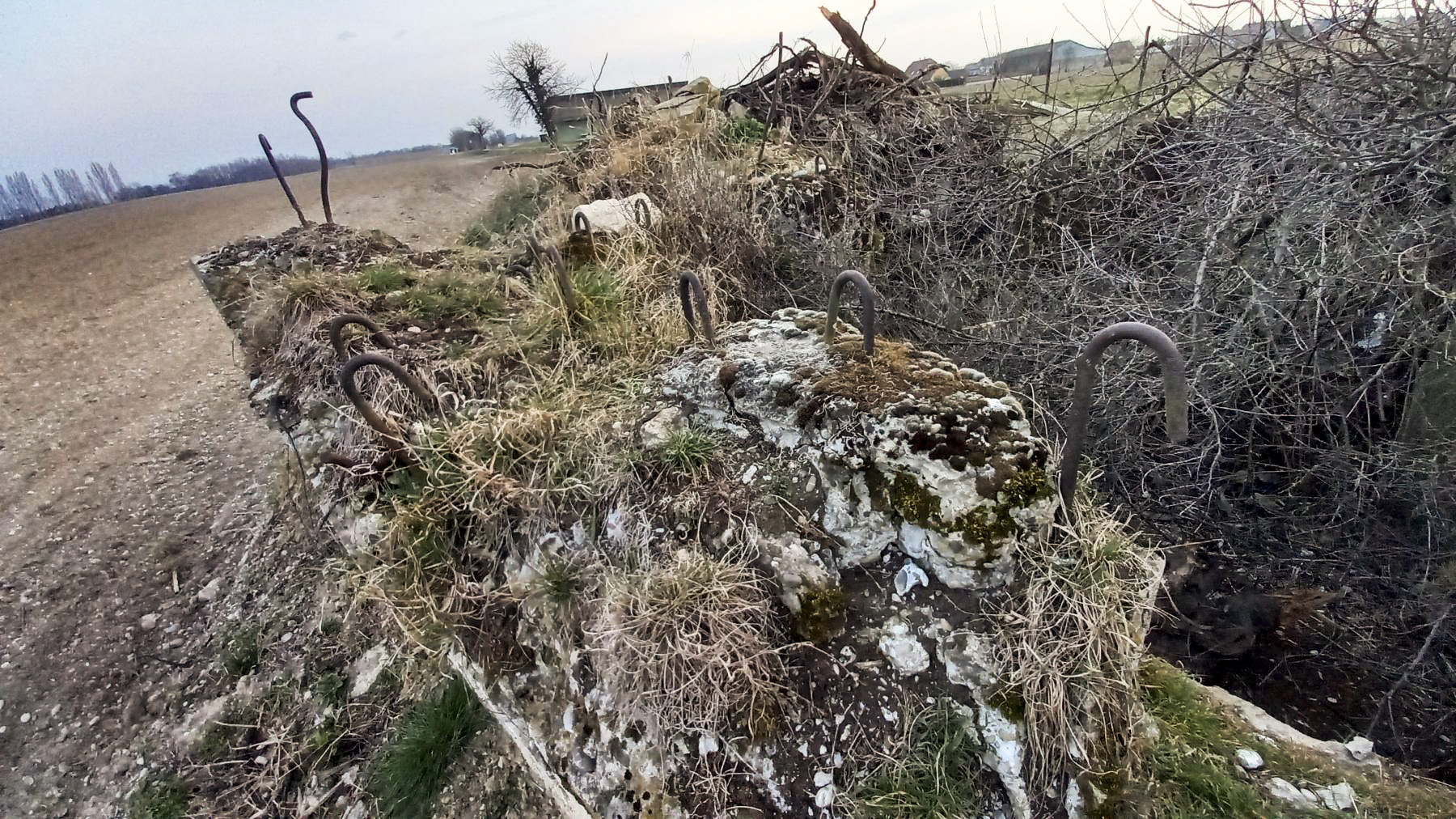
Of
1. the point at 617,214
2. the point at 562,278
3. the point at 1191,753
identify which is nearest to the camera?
the point at 1191,753

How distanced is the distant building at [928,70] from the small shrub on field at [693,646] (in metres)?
5.32

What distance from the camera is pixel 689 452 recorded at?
2.08 m

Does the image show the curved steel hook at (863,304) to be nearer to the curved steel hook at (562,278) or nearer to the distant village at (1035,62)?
the curved steel hook at (562,278)

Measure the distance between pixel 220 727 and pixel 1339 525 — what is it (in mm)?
5382

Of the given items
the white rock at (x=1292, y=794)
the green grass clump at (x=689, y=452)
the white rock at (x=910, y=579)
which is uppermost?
the green grass clump at (x=689, y=452)

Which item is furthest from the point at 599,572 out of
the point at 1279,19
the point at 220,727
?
the point at 1279,19

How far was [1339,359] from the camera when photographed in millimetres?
2893

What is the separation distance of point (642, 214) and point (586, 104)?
3.06m

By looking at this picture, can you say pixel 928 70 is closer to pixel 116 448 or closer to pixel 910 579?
pixel 910 579

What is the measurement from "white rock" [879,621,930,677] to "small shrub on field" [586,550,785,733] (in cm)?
28

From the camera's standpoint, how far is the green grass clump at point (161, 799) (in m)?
2.91

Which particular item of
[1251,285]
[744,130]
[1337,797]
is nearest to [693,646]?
[1337,797]

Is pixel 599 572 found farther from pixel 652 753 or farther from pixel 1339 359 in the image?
pixel 1339 359

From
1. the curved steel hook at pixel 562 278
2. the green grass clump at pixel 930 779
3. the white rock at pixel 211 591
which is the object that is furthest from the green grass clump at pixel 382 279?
the green grass clump at pixel 930 779
